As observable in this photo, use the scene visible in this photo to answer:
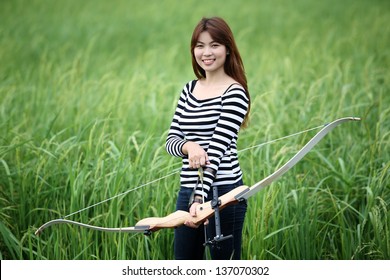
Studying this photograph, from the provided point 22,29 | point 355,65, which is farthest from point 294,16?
point 22,29

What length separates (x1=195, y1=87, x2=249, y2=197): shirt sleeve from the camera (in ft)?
4.54

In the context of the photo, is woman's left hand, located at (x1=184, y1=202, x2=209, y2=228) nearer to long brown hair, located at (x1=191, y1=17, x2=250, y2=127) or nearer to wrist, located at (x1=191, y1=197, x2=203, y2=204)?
wrist, located at (x1=191, y1=197, x2=203, y2=204)

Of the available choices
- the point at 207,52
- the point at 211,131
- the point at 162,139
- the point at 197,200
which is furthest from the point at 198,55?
the point at 162,139

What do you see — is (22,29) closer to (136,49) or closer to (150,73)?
(136,49)

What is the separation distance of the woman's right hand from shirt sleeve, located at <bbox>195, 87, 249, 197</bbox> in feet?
0.06

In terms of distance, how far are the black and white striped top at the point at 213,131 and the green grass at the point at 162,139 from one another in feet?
0.92

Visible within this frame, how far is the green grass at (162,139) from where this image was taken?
203 cm

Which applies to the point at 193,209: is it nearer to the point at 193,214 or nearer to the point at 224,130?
the point at 193,214

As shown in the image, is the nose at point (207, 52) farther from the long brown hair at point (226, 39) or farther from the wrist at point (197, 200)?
the wrist at point (197, 200)

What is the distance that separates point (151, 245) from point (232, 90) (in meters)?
0.75

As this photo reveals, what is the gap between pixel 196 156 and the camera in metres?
1.36

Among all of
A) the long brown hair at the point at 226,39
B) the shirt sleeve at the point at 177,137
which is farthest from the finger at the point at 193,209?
the long brown hair at the point at 226,39

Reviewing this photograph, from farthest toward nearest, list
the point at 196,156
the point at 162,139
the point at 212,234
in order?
the point at 162,139 < the point at 212,234 < the point at 196,156

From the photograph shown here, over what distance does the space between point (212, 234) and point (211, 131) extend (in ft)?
0.82
